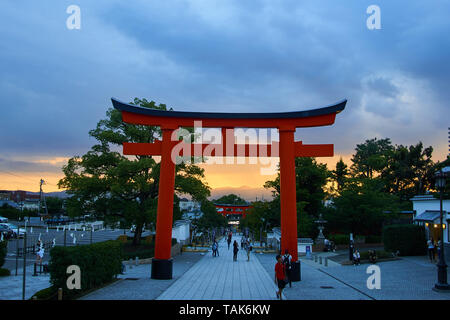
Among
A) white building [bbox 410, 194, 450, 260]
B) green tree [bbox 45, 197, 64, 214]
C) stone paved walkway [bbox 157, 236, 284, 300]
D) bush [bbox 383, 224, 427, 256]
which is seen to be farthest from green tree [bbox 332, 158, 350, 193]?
green tree [bbox 45, 197, 64, 214]

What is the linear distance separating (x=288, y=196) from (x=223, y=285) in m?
5.21

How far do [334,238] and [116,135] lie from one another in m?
23.1

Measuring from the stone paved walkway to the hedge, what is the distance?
291 cm

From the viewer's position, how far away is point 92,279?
13523mm

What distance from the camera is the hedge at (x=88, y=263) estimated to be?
1166 cm

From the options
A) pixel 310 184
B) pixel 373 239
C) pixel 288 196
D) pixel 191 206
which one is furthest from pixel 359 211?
pixel 191 206

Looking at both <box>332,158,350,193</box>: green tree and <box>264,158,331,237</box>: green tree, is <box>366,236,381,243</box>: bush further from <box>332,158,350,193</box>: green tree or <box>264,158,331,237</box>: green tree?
<box>332,158,350,193</box>: green tree

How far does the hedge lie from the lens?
459 inches

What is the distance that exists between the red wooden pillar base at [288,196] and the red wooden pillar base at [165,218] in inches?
218

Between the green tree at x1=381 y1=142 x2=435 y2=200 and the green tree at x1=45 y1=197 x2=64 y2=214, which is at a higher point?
the green tree at x1=381 y1=142 x2=435 y2=200
